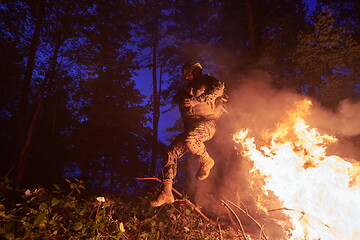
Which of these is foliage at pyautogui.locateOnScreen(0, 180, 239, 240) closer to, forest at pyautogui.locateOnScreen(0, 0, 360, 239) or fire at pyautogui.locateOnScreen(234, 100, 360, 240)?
forest at pyautogui.locateOnScreen(0, 0, 360, 239)

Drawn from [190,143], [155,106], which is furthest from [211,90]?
[155,106]

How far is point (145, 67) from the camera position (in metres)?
15.4

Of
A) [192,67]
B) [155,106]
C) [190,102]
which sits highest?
[155,106]

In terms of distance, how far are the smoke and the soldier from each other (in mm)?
3625

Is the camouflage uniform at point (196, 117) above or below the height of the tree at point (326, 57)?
below

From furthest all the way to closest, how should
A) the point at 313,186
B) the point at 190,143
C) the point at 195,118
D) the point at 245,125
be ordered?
the point at 245,125, the point at 313,186, the point at 195,118, the point at 190,143

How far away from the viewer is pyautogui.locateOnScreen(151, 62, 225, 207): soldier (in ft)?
12.9

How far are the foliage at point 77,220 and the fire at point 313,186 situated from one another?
2.02 meters

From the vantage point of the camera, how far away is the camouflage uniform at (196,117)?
3.93m

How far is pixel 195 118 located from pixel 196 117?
0.10 ft

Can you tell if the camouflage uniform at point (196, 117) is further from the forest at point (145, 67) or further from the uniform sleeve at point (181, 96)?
the forest at point (145, 67)

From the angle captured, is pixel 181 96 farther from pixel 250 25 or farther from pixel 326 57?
pixel 326 57

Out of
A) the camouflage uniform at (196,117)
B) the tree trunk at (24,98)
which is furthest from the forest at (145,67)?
the camouflage uniform at (196,117)

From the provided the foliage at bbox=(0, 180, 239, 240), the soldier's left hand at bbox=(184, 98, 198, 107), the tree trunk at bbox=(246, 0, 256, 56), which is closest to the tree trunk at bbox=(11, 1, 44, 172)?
the foliage at bbox=(0, 180, 239, 240)
